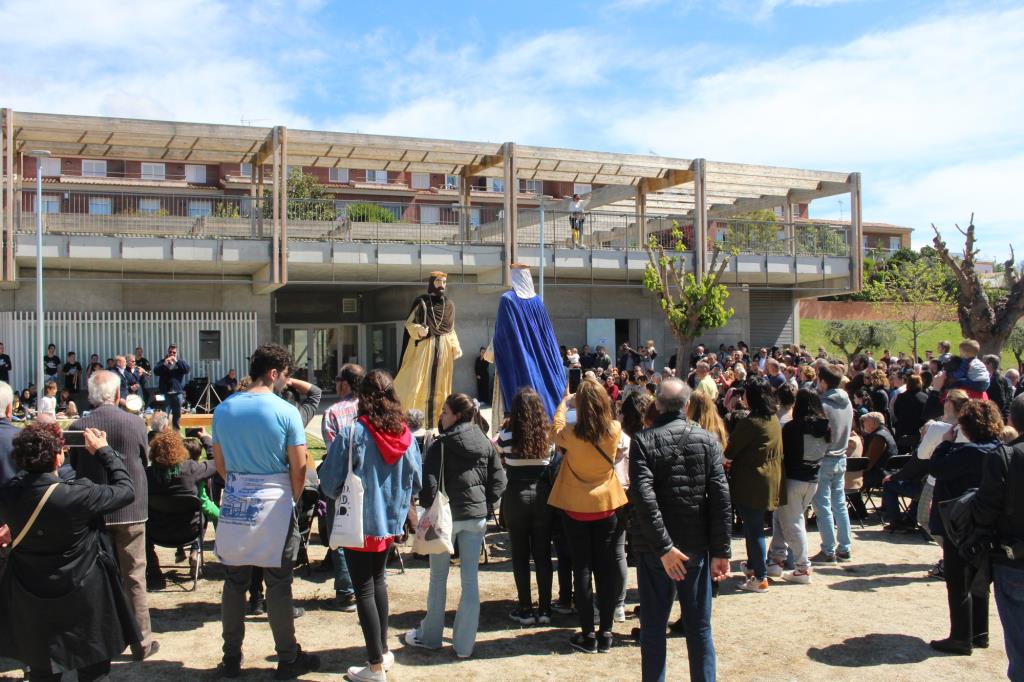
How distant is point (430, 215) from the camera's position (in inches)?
877

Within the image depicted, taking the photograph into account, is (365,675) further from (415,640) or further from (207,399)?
(207,399)

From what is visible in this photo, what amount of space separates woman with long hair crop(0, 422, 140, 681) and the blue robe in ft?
11.8

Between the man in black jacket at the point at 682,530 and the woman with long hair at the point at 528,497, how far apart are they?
1366 mm

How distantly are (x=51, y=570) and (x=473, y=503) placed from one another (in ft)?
7.47

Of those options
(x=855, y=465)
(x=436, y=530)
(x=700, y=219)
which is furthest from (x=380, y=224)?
(x=436, y=530)

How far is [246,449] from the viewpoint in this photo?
15.2 feet

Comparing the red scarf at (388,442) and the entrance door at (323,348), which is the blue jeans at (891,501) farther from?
the entrance door at (323,348)

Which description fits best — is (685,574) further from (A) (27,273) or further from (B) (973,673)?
(A) (27,273)

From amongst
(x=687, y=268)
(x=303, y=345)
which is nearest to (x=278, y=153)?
(x=303, y=345)

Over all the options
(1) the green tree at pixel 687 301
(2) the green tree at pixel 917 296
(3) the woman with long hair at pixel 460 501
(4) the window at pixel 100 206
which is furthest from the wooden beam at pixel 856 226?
(3) the woman with long hair at pixel 460 501

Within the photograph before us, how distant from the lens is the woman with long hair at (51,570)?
414 cm

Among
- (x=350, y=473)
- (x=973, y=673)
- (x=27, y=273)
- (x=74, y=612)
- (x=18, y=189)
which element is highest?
(x=18, y=189)

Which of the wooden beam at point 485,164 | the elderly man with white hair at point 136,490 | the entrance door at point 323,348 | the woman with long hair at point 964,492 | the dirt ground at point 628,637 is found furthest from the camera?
the entrance door at point 323,348

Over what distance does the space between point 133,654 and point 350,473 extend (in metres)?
1.77
